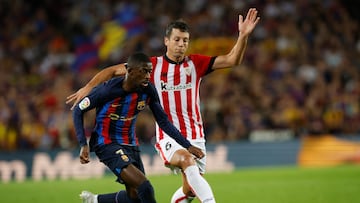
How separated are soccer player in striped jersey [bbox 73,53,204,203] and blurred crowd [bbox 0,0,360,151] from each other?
36.1 ft

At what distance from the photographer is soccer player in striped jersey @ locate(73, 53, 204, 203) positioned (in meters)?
7.53

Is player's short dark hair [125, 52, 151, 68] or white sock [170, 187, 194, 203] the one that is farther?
white sock [170, 187, 194, 203]

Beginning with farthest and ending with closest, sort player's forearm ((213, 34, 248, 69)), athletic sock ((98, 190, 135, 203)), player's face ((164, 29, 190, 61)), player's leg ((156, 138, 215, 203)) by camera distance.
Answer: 1. athletic sock ((98, 190, 135, 203))
2. player's face ((164, 29, 190, 61))
3. player's forearm ((213, 34, 248, 69))
4. player's leg ((156, 138, 215, 203))

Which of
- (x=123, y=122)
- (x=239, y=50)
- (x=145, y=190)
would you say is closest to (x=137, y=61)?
(x=123, y=122)

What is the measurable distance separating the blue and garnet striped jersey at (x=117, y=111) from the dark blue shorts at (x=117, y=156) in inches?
2.5

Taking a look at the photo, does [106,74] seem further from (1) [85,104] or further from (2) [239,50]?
(2) [239,50]

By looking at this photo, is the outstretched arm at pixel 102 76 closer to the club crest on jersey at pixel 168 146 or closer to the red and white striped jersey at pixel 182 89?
the red and white striped jersey at pixel 182 89

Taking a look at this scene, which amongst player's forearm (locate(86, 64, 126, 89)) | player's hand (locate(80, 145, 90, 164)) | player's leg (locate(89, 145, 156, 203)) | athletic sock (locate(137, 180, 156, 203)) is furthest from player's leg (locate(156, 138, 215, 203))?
player's hand (locate(80, 145, 90, 164))

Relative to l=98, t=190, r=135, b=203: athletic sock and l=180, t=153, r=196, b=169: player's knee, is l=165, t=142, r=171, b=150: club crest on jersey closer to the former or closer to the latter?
l=180, t=153, r=196, b=169: player's knee

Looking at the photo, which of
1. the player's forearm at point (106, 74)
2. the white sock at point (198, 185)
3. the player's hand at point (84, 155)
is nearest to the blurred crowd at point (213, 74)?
the player's forearm at point (106, 74)

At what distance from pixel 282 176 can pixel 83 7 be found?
11.7 meters

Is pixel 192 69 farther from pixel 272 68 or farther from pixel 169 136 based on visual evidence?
pixel 272 68

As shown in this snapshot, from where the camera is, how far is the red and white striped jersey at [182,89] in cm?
837

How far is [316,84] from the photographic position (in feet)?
63.2
